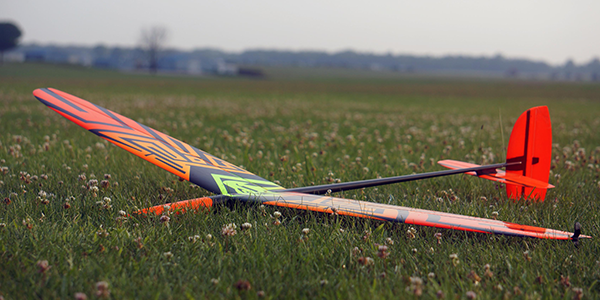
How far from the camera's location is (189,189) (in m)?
4.98

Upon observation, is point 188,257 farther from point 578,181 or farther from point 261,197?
point 578,181

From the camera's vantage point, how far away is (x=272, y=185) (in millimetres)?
4660

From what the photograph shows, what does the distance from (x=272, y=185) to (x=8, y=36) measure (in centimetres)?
14120

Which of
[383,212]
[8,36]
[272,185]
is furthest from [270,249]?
[8,36]

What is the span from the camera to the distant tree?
366ft

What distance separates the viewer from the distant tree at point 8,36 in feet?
366

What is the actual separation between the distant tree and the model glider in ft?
454

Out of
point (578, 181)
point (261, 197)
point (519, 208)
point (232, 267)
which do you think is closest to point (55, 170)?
point (261, 197)

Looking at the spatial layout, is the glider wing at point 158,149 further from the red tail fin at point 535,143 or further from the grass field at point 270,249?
the red tail fin at point 535,143

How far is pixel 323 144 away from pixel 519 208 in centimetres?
489

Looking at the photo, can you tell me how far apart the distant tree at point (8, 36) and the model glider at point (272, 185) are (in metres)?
138

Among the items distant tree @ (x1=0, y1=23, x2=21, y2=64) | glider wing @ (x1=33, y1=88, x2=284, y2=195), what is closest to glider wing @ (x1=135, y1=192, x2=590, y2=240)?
glider wing @ (x1=33, y1=88, x2=284, y2=195)

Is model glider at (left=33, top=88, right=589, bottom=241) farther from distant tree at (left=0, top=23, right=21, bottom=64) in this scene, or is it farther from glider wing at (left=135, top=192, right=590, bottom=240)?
distant tree at (left=0, top=23, right=21, bottom=64)

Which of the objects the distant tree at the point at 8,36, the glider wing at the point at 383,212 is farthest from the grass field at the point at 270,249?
the distant tree at the point at 8,36
